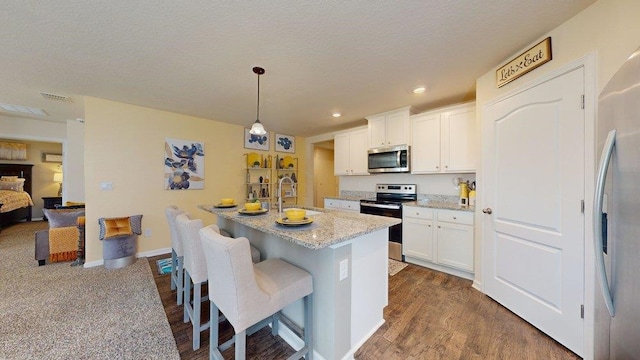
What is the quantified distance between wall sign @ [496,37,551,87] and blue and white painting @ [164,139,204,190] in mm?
4381

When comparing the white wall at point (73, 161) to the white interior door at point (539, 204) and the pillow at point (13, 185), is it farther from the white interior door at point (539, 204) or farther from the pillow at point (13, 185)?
the white interior door at point (539, 204)

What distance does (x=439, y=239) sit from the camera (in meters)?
2.91

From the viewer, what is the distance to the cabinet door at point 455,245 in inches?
105

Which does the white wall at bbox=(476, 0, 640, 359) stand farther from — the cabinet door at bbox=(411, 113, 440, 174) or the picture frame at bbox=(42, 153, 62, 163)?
the picture frame at bbox=(42, 153, 62, 163)

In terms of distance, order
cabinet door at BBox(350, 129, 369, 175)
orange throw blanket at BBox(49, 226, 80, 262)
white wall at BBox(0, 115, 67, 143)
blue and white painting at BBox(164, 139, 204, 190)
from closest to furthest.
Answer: orange throw blanket at BBox(49, 226, 80, 262) < blue and white painting at BBox(164, 139, 204, 190) < cabinet door at BBox(350, 129, 369, 175) < white wall at BBox(0, 115, 67, 143)

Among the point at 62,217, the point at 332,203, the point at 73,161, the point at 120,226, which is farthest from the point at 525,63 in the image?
the point at 73,161

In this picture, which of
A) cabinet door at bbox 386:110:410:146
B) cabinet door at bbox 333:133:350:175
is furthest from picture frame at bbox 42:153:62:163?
cabinet door at bbox 386:110:410:146

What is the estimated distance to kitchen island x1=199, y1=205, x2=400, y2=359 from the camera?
134 centimetres

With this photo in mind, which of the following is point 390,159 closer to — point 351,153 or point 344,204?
point 351,153

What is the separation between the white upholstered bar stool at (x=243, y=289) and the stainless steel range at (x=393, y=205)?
227cm

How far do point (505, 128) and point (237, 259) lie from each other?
2519 millimetres

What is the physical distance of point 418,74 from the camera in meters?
2.38

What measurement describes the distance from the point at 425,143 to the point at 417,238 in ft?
4.66

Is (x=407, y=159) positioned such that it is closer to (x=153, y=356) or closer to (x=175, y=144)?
(x=153, y=356)
